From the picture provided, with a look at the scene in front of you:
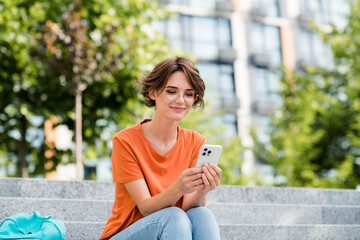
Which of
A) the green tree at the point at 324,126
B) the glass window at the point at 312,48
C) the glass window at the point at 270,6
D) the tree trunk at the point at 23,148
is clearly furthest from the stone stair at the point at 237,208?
the glass window at the point at 312,48

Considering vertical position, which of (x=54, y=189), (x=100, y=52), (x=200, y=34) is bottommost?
(x=54, y=189)

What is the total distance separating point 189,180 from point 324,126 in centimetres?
1322

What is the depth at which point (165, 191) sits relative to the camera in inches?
105

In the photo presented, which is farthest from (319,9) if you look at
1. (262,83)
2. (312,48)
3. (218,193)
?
(218,193)

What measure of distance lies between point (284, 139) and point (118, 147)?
11.2 metres

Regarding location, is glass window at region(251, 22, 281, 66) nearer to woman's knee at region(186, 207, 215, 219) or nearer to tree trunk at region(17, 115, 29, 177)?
tree trunk at region(17, 115, 29, 177)

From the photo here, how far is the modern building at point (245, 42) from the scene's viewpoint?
86.3ft

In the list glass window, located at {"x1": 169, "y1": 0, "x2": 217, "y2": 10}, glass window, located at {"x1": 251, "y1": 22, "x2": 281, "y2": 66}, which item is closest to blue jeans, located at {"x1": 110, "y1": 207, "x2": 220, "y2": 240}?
glass window, located at {"x1": 169, "y1": 0, "x2": 217, "y2": 10}

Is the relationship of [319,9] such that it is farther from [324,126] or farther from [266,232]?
Answer: [266,232]

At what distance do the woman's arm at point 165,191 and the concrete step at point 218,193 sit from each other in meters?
2.36

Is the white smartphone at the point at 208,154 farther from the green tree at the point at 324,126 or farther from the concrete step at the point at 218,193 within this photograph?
the green tree at the point at 324,126

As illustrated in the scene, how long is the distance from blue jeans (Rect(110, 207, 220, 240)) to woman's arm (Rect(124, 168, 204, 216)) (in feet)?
0.18

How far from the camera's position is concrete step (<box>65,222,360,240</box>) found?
3.76m

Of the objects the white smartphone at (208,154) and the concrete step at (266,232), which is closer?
the white smartphone at (208,154)
